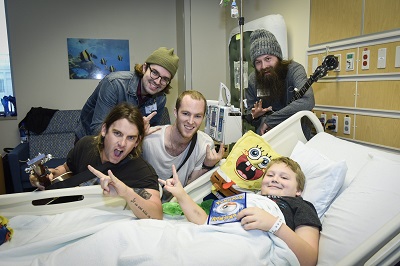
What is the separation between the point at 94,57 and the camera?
15.6 feet

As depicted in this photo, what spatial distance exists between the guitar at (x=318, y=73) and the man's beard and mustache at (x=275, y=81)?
0.17 m

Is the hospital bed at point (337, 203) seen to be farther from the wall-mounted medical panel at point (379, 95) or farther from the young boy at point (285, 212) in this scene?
the wall-mounted medical panel at point (379, 95)

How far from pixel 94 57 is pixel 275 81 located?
3.10m

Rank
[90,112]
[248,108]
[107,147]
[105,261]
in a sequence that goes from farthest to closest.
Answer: [248,108]
[90,112]
[107,147]
[105,261]

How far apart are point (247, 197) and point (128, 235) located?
555 millimetres

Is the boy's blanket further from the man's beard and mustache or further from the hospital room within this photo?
the man's beard and mustache

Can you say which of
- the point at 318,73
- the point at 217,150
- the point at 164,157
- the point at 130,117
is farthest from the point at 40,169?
the point at 318,73

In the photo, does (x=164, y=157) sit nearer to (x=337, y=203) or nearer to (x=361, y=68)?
(x=337, y=203)

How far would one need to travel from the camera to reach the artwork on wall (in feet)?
15.4

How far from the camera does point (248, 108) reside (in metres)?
3.06

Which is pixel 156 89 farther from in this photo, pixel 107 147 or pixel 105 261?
pixel 105 261

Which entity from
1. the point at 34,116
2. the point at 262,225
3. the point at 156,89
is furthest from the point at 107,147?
the point at 34,116

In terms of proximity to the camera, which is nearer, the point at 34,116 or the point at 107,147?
the point at 107,147

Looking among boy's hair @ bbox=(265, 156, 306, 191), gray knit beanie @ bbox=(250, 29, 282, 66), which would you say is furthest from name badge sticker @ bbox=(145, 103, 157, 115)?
boy's hair @ bbox=(265, 156, 306, 191)
